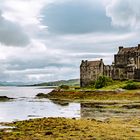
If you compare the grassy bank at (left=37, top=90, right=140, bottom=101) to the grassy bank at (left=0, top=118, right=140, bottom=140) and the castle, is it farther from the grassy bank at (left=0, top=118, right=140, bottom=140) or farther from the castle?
the grassy bank at (left=0, top=118, right=140, bottom=140)

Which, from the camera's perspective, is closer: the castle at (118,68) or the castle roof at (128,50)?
the castle at (118,68)

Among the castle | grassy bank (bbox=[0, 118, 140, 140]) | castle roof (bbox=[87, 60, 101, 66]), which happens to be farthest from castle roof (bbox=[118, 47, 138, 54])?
grassy bank (bbox=[0, 118, 140, 140])

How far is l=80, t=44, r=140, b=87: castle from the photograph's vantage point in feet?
520

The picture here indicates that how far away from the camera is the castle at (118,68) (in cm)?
15850

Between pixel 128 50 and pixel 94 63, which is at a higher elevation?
pixel 128 50

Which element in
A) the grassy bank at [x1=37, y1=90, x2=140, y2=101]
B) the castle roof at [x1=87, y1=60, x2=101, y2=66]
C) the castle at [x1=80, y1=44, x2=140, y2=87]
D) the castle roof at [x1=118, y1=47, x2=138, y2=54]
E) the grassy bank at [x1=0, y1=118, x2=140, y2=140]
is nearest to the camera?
the grassy bank at [x1=0, y1=118, x2=140, y2=140]

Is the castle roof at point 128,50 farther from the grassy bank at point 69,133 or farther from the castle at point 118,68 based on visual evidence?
the grassy bank at point 69,133

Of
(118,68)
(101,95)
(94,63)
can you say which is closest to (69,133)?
(101,95)

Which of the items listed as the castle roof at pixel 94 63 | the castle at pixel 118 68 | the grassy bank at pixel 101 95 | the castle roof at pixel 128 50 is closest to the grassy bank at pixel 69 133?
the grassy bank at pixel 101 95

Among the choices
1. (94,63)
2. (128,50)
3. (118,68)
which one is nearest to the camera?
(118,68)

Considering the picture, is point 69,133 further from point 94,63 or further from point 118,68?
point 94,63

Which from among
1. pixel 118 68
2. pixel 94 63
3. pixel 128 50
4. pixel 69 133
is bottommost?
pixel 69 133

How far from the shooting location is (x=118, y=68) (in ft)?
540

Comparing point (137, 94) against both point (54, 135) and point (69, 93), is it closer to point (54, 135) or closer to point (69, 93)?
point (69, 93)
